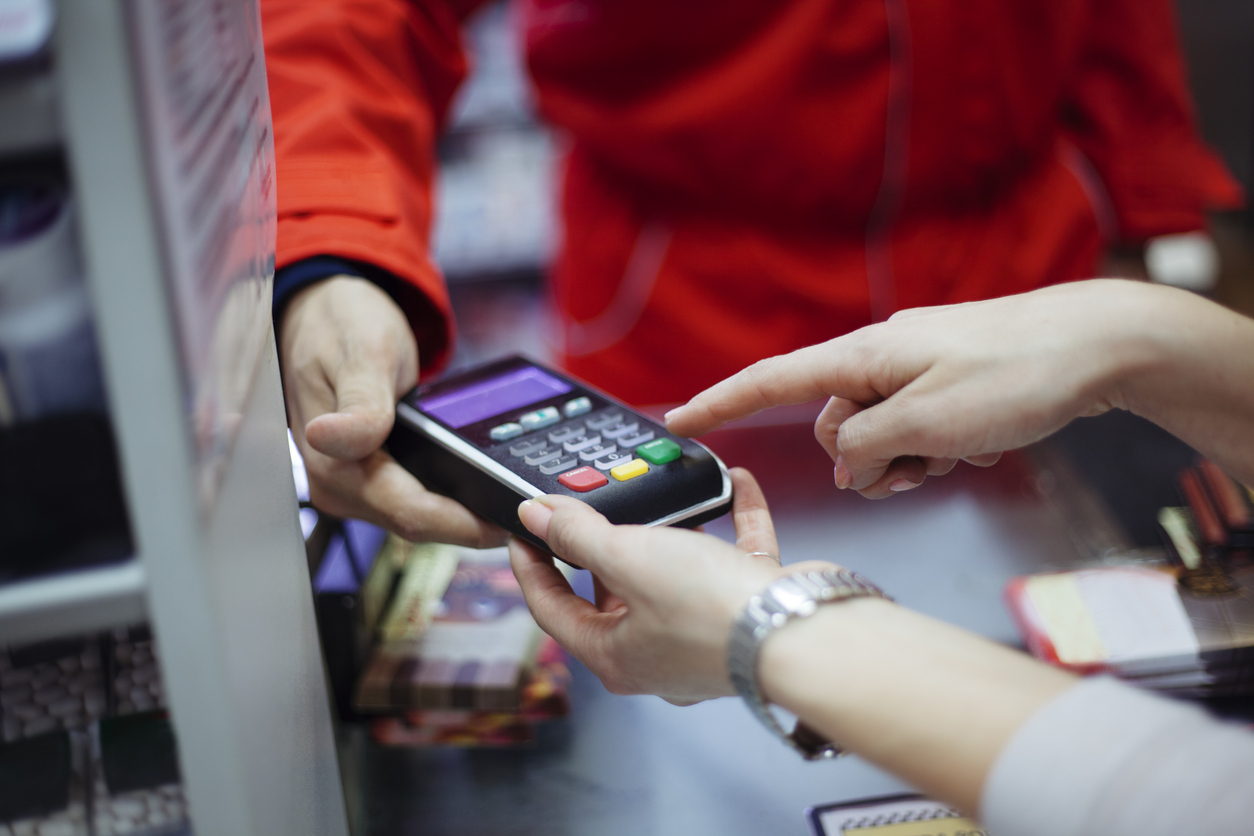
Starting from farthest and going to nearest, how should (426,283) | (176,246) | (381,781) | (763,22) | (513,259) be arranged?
1. (513,259)
2. (763,22)
3. (426,283)
4. (381,781)
5. (176,246)

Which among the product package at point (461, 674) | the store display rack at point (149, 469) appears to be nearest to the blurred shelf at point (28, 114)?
the store display rack at point (149, 469)

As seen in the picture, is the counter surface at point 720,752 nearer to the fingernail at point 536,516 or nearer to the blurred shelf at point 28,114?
the fingernail at point 536,516

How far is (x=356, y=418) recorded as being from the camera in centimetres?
45

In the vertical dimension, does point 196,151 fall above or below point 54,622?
above

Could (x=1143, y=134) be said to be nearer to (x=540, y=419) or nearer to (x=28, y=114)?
(x=540, y=419)

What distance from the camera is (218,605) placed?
0.77ft

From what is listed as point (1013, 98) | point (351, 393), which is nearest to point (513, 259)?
point (1013, 98)

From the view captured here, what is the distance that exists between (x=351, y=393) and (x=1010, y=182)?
2.14 feet

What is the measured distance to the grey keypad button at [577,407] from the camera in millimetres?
499

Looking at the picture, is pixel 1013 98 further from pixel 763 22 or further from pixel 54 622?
pixel 54 622

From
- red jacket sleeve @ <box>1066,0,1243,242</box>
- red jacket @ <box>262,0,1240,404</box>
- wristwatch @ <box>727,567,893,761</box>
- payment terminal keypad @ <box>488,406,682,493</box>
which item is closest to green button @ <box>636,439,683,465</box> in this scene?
payment terminal keypad @ <box>488,406,682,493</box>

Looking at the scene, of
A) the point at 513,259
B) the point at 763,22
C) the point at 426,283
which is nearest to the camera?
the point at 426,283

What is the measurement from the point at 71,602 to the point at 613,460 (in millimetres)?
260

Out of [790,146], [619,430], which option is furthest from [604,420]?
[790,146]
